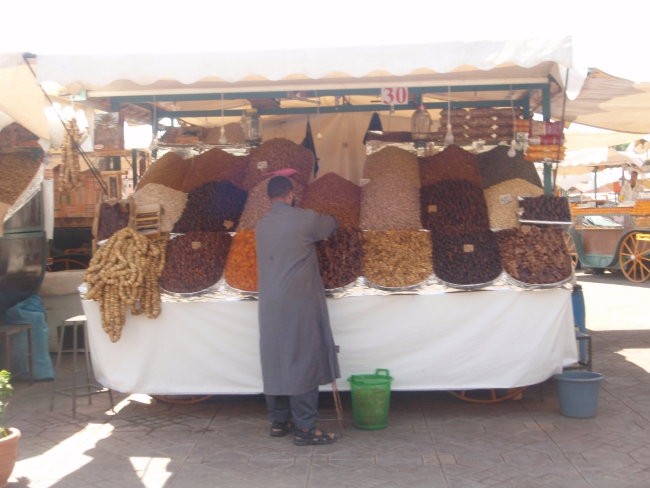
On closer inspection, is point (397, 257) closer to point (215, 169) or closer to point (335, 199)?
point (335, 199)

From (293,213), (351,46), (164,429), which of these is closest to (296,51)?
(351,46)

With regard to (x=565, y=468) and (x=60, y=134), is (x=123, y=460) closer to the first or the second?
(x=565, y=468)

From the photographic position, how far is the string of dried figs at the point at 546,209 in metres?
5.26

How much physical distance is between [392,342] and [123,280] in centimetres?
186

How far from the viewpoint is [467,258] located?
16.6 ft

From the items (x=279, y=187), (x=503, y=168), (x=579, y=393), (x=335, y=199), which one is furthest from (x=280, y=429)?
(x=503, y=168)

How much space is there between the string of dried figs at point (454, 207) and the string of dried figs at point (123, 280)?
1.98 meters

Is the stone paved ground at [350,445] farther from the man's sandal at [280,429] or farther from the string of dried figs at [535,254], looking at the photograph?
the string of dried figs at [535,254]

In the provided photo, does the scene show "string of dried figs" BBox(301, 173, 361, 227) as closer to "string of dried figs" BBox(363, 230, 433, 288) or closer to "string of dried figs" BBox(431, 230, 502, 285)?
"string of dried figs" BBox(363, 230, 433, 288)

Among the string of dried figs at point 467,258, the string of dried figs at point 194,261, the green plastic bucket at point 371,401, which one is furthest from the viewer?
the string of dried figs at point 194,261

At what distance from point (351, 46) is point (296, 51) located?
337mm

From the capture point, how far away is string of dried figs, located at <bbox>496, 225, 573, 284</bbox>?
499 centimetres

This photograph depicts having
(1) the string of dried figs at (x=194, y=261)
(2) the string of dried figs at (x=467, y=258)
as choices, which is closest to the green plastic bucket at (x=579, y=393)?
(2) the string of dried figs at (x=467, y=258)

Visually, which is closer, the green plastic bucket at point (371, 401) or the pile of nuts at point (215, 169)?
the green plastic bucket at point (371, 401)
